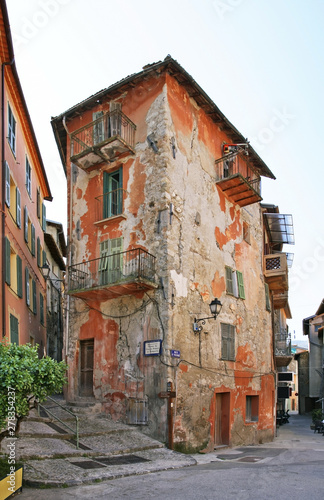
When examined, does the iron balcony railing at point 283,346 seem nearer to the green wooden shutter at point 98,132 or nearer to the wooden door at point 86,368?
the wooden door at point 86,368

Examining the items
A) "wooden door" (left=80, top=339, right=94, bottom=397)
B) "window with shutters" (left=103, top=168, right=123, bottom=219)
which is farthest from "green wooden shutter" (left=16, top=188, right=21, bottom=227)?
"wooden door" (left=80, top=339, right=94, bottom=397)

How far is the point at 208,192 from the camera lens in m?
18.4

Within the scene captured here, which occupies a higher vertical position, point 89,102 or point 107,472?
point 89,102

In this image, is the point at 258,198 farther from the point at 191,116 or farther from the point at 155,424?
the point at 155,424

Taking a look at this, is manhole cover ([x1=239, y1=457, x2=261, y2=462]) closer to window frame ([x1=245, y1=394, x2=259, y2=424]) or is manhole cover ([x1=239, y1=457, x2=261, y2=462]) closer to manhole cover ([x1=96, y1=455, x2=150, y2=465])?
manhole cover ([x1=96, y1=455, x2=150, y2=465])

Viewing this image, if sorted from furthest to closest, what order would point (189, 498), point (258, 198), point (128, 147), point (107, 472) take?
point (258, 198) < point (128, 147) < point (107, 472) < point (189, 498)

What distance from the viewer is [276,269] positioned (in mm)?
23578

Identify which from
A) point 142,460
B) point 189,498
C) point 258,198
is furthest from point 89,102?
point 189,498

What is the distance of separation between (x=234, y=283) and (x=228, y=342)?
2.56 metres

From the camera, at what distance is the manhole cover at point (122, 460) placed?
11.3 m

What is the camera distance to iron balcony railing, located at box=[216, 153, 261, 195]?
19.3 m

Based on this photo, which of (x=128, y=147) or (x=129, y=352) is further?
(x=128, y=147)


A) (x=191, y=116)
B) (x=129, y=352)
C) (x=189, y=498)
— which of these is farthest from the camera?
(x=191, y=116)

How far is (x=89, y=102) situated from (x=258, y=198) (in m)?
8.13
